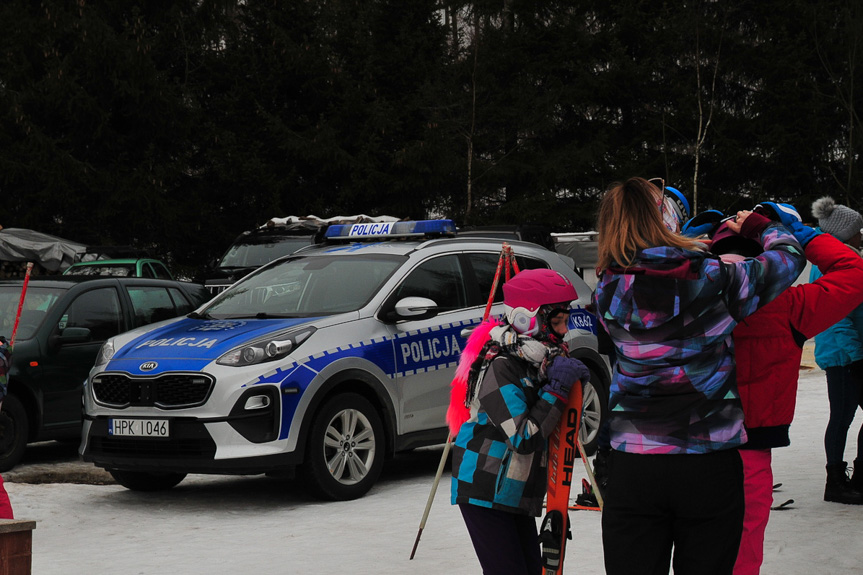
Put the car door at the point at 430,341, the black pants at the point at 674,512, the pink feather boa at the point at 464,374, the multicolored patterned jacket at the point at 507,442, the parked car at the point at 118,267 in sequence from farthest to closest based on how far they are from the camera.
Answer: the parked car at the point at 118,267
the car door at the point at 430,341
the pink feather boa at the point at 464,374
the multicolored patterned jacket at the point at 507,442
the black pants at the point at 674,512

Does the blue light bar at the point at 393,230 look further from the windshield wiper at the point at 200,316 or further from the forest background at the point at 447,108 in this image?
the forest background at the point at 447,108

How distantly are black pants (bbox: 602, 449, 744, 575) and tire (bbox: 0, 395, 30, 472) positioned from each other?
7250 mm

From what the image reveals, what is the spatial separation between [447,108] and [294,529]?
2848cm

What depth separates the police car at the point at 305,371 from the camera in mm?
7527

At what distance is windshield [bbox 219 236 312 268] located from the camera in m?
19.3

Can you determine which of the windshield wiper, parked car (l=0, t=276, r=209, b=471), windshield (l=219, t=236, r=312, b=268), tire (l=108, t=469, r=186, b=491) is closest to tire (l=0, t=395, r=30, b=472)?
parked car (l=0, t=276, r=209, b=471)

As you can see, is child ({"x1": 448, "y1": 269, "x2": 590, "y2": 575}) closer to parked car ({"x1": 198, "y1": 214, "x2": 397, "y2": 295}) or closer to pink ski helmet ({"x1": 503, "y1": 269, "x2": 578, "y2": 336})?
pink ski helmet ({"x1": 503, "y1": 269, "x2": 578, "y2": 336})

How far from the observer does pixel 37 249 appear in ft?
87.0

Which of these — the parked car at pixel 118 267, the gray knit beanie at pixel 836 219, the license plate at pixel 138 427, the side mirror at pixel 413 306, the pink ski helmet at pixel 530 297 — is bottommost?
the license plate at pixel 138 427

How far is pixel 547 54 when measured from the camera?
3778 cm

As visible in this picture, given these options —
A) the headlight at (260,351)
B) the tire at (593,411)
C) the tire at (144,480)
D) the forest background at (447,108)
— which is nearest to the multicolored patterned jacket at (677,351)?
the headlight at (260,351)

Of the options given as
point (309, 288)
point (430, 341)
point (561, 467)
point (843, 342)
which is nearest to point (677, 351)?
point (561, 467)

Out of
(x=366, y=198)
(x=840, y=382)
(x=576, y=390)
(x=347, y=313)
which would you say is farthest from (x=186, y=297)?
(x=366, y=198)

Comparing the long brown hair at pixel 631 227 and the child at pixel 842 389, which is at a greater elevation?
the long brown hair at pixel 631 227
